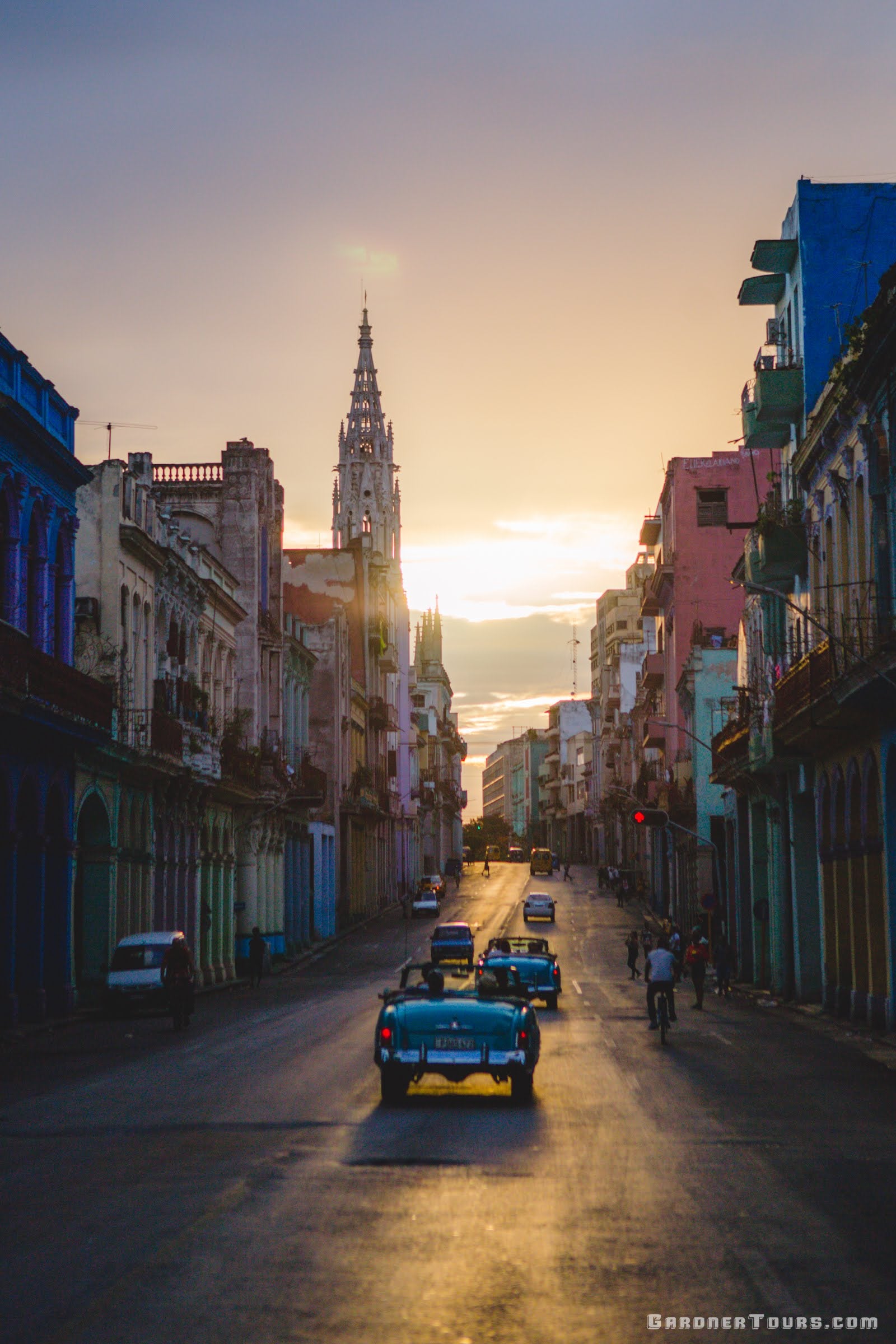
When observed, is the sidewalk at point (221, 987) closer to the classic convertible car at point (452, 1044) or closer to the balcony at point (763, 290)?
the classic convertible car at point (452, 1044)

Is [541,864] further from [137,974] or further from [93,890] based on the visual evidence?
[137,974]

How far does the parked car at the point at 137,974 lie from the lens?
35.3 metres

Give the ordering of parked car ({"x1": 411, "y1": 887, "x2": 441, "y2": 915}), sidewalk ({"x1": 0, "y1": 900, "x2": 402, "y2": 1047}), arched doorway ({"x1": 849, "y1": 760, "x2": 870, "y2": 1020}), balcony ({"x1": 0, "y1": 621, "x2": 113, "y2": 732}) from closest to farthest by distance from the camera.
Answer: balcony ({"x1": 0, "y1": 621, "x2": 113, "y2": 732})
sidewalk ({"x1": 0, "y1": 900, "x2": 402, "y2": 1047})
arched doorway ({"x1": 849, "y1": 760, "x2": 870, "y2": 1020})
parked car ({"x1": 411, "y1": 887, "x2": 441, "y2": 915})

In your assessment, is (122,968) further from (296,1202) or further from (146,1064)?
(296,1202)

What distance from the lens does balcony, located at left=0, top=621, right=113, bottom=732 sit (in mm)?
28656

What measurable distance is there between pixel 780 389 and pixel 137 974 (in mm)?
18025

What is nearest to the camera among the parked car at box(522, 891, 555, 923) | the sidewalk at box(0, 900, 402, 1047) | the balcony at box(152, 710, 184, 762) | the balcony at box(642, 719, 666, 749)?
the sidewalk at box(0, 900, 402, 1047)

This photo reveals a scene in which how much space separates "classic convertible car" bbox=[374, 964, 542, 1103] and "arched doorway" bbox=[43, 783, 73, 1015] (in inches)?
735

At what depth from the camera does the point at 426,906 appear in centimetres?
8894

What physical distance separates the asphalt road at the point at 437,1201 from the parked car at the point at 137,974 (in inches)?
478

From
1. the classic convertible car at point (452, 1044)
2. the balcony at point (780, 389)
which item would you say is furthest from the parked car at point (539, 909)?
the classic convertible car at point (452, 1044)

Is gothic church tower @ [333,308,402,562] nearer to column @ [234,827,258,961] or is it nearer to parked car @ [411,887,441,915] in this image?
parked car @ [411,887,441,915]

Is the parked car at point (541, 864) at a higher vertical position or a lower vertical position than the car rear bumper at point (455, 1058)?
higher

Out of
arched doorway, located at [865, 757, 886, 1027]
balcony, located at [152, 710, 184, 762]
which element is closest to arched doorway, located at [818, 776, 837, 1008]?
arched doorway, located at [865, 757, 886, 1027]
